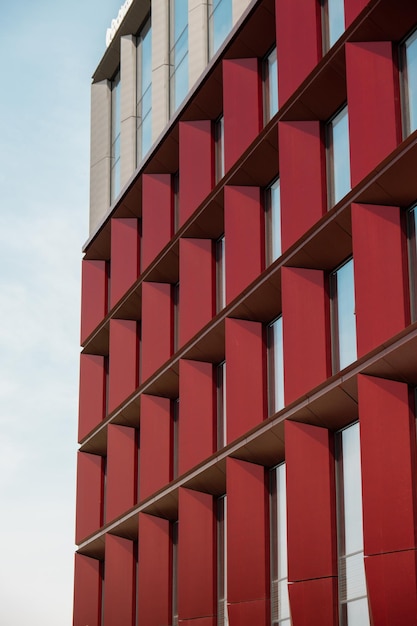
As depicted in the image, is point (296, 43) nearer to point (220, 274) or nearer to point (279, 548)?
point (220, 274)

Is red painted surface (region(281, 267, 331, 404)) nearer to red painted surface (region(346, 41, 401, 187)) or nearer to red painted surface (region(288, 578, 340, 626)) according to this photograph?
red painted surface (region(346, 41, 401, 187))

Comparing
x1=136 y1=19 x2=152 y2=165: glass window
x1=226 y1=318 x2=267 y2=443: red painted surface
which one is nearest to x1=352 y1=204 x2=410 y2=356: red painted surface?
x1=226 y1=318 x2=267 y2=443: red painted surface

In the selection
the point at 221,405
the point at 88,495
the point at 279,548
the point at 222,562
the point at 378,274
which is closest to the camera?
the point at 378,274

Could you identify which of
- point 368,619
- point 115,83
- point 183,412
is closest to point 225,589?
point 183,412

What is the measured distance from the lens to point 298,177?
34.2m

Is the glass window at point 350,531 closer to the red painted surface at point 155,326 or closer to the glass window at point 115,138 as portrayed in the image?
the red painted surface at point 155,326

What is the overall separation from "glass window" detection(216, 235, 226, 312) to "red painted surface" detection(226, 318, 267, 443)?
2729mm

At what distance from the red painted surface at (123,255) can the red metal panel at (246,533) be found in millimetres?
12719

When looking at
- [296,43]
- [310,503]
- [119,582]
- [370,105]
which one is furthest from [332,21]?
[119,582]

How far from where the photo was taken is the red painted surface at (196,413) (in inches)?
1535

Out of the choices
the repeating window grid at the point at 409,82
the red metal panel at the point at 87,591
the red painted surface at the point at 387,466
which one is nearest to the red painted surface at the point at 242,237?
the repeating window grid at the point at 409,82

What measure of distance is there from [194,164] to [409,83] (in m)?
12.0

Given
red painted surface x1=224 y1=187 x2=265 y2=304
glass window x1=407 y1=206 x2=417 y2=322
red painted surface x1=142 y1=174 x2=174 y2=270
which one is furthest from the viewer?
red painted surface x1=142 y1=174 x2=174 y2=270

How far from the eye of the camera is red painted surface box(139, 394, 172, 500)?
4228 centimetres
